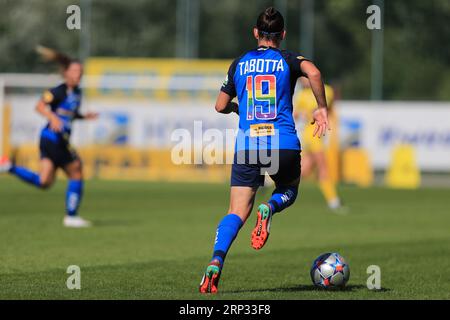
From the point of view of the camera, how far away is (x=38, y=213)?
58.5 ft

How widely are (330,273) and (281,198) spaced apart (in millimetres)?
782

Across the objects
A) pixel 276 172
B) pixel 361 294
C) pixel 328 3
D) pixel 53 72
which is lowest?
pixel 361 294

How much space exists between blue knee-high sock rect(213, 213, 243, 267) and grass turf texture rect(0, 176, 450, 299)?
37 cm

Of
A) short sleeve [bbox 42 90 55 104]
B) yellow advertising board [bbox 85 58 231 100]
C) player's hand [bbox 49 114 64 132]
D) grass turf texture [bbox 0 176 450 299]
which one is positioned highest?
yellow advertising board [bbox 85 58 231 100]

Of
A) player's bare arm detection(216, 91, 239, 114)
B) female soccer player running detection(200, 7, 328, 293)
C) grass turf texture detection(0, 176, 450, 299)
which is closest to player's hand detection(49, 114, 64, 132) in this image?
grass turf texture detection(0, 176, 450, 299)

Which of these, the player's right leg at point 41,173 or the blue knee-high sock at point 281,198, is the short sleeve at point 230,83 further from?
the player's right leg at point 41,173

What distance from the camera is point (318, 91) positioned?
8.95 metres

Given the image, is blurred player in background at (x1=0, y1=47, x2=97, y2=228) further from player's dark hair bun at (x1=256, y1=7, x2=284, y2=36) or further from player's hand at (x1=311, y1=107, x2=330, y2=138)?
player's hand at (x1=311, y1=107, x2=330, y2=138)

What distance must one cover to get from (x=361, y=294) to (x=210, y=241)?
5337 mm

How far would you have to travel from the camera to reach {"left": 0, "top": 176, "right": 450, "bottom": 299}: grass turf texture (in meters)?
9.23

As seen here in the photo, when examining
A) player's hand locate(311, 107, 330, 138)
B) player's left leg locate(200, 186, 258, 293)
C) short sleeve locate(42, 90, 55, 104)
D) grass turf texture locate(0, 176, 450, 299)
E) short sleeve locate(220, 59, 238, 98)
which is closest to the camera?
player's left leg locate(200, 186, 258, 293)

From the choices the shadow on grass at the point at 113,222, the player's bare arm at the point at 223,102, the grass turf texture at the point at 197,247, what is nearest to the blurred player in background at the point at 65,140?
the shadow on grass at the point at 113,222

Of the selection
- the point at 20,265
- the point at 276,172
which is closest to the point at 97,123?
the point at 20,265

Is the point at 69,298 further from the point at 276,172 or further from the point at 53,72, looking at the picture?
the point at 53,72
